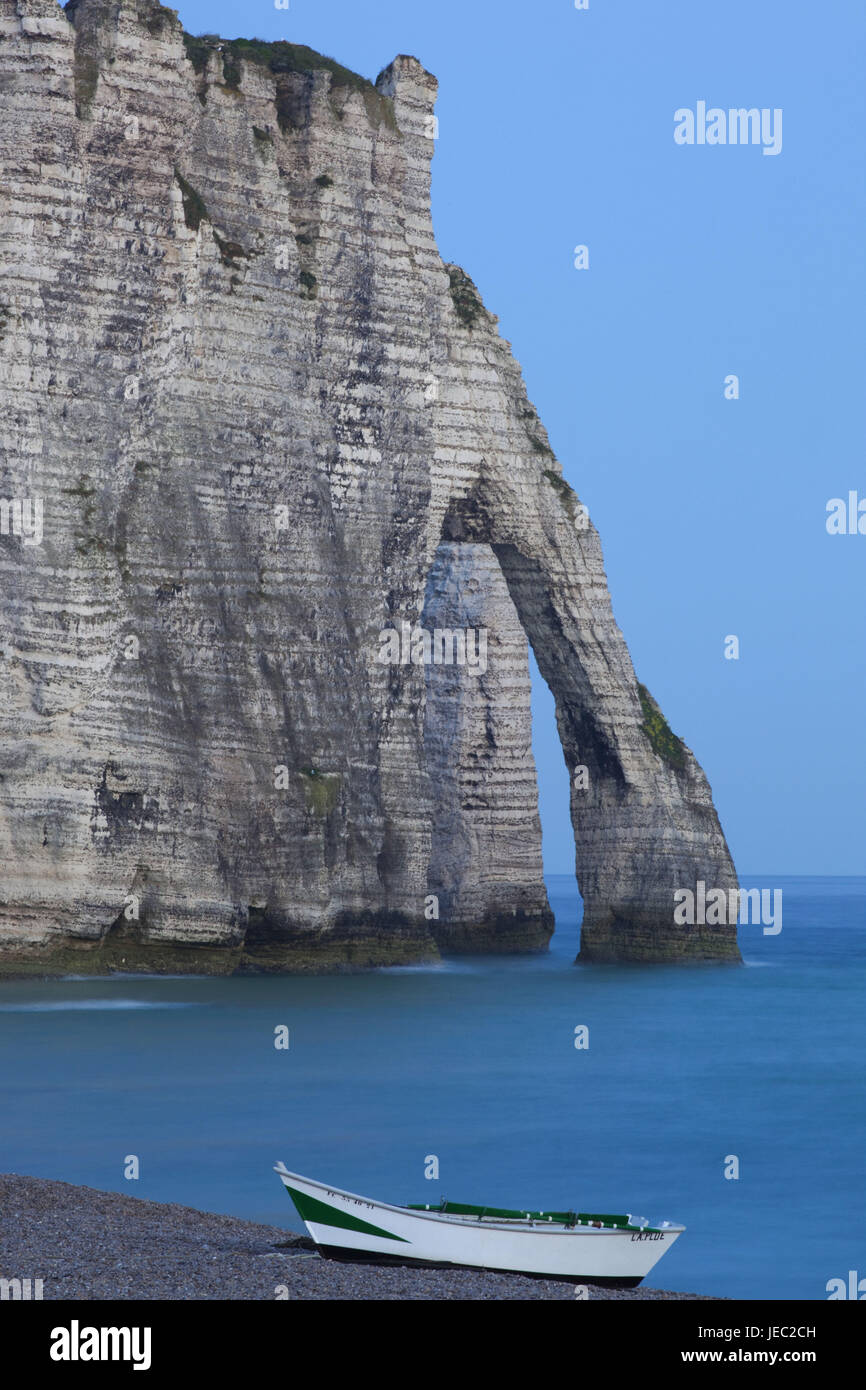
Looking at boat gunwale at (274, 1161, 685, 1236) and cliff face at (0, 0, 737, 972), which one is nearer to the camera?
boat gunwale at (274, 1161, 685, 1236)

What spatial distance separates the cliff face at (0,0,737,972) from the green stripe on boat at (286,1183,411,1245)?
2423 cm

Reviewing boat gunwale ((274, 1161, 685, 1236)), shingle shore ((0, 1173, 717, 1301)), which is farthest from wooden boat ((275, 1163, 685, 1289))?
shingle shore ((0, 1173, 717, 1301))

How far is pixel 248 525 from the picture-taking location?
4728 cm

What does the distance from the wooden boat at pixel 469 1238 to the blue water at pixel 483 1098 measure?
2667 millimetres

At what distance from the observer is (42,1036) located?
35.6 meters

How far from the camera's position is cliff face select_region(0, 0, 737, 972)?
1668 inches

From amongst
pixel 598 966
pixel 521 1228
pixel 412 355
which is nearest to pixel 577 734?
pixel 598 966

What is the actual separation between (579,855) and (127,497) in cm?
1803

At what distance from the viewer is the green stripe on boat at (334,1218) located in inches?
718

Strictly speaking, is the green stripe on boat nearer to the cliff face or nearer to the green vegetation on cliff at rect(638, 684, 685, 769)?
the cliff face

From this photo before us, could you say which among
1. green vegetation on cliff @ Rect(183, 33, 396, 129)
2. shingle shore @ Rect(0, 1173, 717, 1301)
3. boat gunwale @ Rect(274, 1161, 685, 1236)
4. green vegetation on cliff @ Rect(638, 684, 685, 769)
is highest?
green vegetation on cliff @ Rect(183, 33, 396, 129)

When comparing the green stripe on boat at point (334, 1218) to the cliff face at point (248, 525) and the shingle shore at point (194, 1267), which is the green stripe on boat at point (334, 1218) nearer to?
the shingle shore at point (194, 1267)

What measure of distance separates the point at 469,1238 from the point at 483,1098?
15184 millimetres

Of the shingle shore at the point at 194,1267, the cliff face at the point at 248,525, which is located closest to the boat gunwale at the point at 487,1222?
the shingle shore at the point at 194,1267
